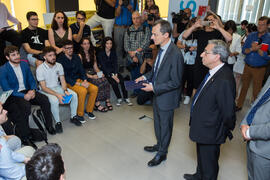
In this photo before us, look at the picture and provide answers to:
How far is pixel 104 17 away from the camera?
5168 millimetres

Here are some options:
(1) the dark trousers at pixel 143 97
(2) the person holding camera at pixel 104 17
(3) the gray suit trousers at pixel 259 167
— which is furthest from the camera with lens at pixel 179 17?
(3) the gray suit trousers at pixel 259 167

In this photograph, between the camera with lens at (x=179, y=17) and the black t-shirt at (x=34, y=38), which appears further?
the camera with lens at (x=179, y=17)

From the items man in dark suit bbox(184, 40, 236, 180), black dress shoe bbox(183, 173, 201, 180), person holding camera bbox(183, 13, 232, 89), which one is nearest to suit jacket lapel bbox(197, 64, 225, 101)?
man in dark suit bbox(184, 40, 236, 180)

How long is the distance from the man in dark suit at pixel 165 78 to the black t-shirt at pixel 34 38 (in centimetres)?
240

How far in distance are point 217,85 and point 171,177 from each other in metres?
1.32

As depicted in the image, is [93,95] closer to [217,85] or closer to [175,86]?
[175,86]

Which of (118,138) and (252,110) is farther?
(118,138)

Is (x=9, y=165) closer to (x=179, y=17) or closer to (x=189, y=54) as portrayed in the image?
(x=189, y=54)

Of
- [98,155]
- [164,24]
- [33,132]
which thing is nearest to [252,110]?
[164,24]

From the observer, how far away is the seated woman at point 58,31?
420cm

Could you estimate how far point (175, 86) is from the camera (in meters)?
2.46

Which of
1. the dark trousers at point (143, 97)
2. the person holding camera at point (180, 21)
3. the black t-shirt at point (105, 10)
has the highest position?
the black t-shirt at point (105, 10)

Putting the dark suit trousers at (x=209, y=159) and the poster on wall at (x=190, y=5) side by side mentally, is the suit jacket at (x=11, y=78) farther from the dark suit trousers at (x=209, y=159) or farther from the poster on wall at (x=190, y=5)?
the poster on wall at (x=190, y=5)

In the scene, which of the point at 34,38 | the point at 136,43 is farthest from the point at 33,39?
the point at 136,43
